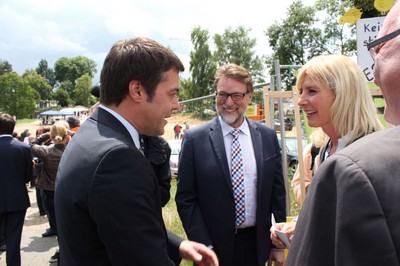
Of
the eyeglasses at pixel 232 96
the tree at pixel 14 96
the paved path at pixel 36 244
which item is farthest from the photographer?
the tree at pixel 14 96

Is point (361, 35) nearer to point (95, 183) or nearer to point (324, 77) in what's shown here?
point (324, 77)

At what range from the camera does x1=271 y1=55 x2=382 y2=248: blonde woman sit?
1.98 m

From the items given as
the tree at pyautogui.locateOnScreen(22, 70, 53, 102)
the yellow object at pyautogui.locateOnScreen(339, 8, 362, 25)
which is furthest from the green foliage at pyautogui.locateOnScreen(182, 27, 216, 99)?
the tree at pyautogui.locateOnScreen(22, 70, 53, 102)

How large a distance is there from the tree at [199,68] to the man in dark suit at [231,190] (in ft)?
166

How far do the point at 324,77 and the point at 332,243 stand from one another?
1.59m

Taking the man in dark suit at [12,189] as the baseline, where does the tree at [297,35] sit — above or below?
above

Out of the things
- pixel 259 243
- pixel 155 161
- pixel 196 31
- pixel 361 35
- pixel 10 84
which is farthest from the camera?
pixel 10 84

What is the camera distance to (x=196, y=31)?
181ft

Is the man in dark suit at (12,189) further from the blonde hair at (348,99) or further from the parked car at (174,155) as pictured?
the parked car at (174,155)

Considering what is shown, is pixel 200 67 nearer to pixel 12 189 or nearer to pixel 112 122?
pixel 12 189

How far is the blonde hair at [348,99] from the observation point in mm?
Answer: 1968

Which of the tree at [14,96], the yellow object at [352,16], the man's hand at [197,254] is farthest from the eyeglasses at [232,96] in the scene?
the tree at [14,96]

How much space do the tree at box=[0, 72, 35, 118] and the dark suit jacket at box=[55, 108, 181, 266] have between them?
71.9 meters

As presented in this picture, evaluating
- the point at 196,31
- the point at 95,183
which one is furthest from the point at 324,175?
the point at 196,31
